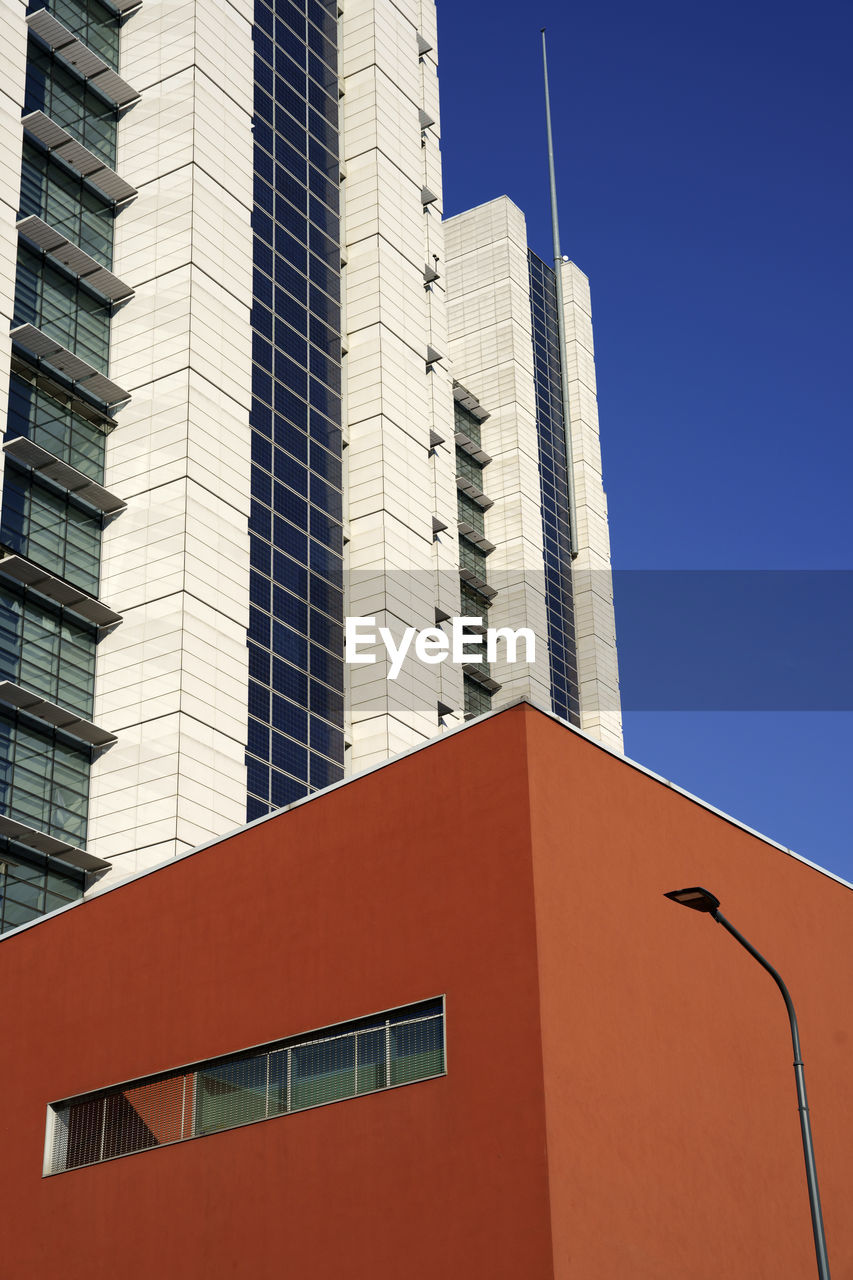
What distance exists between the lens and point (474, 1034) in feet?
74.2

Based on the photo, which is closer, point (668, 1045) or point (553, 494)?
point (668, 1045)

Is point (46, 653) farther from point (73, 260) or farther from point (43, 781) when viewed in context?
point (73, 260)

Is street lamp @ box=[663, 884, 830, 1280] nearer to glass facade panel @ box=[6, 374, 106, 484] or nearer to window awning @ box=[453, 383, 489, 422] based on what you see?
glass facade panel @ box=[6, 374, 106, 484]

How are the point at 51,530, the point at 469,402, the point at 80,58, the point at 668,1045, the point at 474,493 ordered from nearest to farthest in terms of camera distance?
the point at 668,1045 < the point at 51,530 < the point at 80,58 < the point at 474,493 < the point at 469,402

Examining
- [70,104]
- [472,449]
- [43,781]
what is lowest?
[43,781]

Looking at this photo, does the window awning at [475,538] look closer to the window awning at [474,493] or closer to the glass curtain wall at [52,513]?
the window awning at [474,493]

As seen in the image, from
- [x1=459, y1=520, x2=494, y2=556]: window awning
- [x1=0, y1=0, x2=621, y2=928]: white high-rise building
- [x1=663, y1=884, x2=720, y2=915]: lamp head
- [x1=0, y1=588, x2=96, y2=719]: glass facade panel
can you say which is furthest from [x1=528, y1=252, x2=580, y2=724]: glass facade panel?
[x1=663, y1=884, x2=720, y2=915]: lamp head

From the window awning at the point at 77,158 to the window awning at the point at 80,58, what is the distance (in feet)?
8.60

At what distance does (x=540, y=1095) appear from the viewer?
70.2ft

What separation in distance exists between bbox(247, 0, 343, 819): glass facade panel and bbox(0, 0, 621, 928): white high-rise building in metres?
0.14

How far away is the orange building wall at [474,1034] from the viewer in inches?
862

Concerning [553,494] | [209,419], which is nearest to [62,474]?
[209,419]

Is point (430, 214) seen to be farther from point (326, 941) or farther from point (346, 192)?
point (326, 941)

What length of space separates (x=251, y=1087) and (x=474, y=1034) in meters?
4.73
